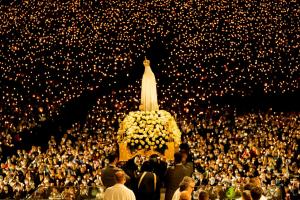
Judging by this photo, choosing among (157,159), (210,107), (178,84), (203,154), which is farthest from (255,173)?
(178,84)

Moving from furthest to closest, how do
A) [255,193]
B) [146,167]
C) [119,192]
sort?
[146,167] → [119,192] → [255,193]

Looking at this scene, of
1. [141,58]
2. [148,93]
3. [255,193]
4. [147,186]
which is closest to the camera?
[255,193]

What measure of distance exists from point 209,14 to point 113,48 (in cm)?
377

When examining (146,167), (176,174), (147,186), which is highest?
(146,167)

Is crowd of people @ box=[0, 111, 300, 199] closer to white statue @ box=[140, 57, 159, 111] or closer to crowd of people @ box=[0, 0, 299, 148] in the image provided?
white statue @ box=[140, 57, 159, 111]

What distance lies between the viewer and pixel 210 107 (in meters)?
22.3

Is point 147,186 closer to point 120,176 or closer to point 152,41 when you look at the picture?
point 120,176

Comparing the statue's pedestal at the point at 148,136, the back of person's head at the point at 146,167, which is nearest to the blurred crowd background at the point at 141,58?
the statue's pedestal at the point at 148,136

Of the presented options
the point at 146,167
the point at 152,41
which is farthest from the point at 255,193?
the point at 152,41

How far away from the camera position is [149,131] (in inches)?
404

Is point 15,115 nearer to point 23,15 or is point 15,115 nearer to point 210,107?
point 23,15

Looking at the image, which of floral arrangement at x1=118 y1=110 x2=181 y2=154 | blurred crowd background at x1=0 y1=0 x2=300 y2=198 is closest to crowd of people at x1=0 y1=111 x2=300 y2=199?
floral arrangement at x1=118 y1=110 x2=181 y2=154

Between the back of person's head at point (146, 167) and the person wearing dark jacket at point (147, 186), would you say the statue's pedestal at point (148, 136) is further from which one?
the person wearing dark jacket at point (147, 186)

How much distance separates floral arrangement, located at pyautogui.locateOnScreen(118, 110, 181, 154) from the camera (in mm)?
10266
